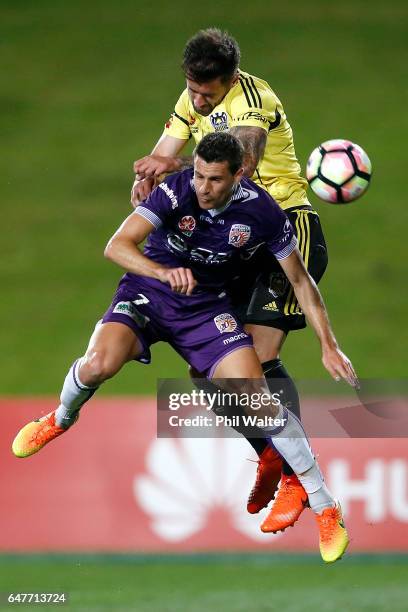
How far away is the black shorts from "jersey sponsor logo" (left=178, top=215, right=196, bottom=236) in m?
0.55

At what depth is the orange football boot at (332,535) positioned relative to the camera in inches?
266

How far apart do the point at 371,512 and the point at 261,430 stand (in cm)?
571

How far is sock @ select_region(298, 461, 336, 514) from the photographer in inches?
267

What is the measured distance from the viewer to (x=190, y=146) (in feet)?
56.3

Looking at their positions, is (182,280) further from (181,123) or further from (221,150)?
(181,123)

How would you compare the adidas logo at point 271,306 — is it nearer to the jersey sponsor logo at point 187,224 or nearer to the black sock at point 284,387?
the black sock at point 284,387

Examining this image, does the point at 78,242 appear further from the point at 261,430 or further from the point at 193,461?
the point at 261,430

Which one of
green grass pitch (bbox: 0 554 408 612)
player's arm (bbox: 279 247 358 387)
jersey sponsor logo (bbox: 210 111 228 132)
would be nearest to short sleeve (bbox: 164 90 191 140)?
jersey sponsor logo (bbox: 210 111 228 132)

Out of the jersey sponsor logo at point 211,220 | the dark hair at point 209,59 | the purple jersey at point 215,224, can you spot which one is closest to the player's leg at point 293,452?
the purple jersey at point 215,224

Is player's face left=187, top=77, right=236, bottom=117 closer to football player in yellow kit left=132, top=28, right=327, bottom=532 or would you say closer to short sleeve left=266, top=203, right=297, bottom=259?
football player in yellow kit left=132, top=28, right=327, bottom=532

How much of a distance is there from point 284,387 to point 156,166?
150 cm

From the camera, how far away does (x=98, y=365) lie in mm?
6508

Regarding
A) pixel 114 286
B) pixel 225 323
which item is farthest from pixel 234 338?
pixel 114 286

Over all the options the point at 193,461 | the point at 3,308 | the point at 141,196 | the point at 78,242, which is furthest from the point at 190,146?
the point at 141,196
